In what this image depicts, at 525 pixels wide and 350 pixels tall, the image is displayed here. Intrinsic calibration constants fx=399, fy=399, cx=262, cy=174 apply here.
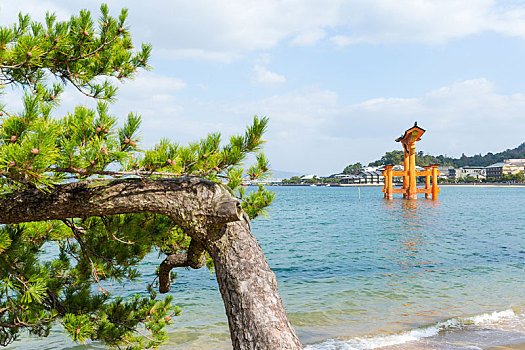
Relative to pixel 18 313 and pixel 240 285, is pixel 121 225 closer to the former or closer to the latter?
pixel 18 313

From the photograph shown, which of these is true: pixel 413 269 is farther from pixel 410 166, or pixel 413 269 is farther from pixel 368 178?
pixel 368 178

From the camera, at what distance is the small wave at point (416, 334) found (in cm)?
598

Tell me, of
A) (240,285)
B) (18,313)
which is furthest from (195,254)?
(18,313)

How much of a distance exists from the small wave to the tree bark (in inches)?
165

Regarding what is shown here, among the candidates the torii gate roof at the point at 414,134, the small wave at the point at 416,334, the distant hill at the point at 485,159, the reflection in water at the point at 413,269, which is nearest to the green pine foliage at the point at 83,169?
the small wave at the point at 416,334

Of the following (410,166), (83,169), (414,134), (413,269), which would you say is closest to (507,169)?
(410,166)

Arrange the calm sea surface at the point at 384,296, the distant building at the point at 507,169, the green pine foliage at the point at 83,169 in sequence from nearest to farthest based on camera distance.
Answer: the green pine foliage at the point at 83,169 < the calm sea surface at the point at 384,296 < the distant building at the point at 507,169

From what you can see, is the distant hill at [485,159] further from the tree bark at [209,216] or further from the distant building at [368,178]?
the tree bark at [209,216]

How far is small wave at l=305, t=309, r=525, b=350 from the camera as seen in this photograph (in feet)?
19.6

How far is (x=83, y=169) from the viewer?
208 cm

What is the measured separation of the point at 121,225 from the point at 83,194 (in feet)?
2.37

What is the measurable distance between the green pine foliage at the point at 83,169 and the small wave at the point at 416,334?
11.4ft

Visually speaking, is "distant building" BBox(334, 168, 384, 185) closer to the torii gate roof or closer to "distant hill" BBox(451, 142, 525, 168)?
"distant hill" BBox(451, 142, 525, 168)

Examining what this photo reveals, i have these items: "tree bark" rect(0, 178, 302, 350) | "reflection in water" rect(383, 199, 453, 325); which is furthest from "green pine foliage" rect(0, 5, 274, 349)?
"reflection in water" rect(383, 199, 453, 325)
